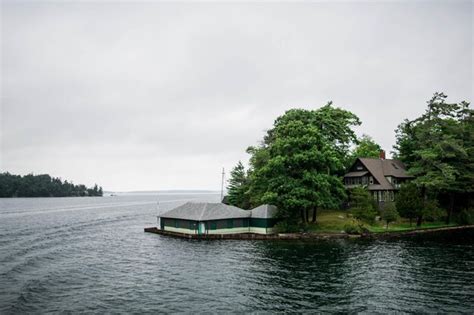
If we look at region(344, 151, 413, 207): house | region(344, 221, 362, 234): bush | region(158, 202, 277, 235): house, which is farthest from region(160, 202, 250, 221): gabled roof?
region(344, 151, 413, 207): house

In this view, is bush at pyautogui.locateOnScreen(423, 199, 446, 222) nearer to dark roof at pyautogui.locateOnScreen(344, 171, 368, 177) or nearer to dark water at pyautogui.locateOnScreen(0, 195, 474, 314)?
dark water at pyautogui.locateOnScreen(0, 195, 474, 314)

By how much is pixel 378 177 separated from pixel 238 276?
52.2m

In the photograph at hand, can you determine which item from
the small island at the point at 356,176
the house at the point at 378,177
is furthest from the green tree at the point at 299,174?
the house at the point at 378,177

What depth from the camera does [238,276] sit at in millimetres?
35938

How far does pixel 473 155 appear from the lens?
73.6 m

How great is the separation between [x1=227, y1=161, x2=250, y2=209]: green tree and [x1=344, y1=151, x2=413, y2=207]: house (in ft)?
80.0

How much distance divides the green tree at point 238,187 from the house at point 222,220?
70.4 feet

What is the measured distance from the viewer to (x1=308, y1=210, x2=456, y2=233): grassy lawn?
197 ft

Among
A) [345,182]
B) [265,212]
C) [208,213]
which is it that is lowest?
[208,213]

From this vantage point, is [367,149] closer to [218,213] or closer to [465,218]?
[465,218]

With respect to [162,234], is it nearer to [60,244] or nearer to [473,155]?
[60,244]

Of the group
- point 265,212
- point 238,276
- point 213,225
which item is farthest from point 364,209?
point 238,276

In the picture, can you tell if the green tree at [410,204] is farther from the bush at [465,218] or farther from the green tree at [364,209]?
the bush at [465,218]

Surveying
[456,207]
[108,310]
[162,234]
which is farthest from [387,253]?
[456,207]
